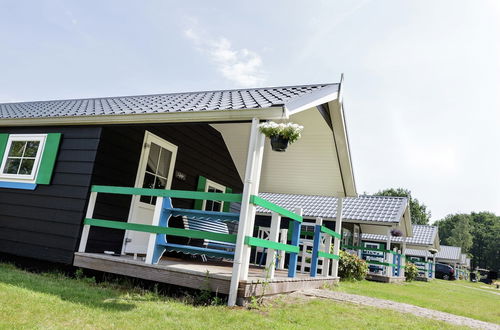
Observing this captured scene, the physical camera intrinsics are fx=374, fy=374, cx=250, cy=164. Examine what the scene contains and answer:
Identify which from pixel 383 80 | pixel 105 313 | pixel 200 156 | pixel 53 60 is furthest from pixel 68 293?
pixel 53 60

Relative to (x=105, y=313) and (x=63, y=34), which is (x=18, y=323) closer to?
(x=105, y=313)

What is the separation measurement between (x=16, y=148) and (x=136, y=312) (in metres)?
5.03

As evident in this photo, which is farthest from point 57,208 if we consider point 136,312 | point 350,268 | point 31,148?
point 350,268

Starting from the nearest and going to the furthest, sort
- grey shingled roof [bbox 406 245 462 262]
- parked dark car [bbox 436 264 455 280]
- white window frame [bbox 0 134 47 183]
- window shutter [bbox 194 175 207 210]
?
white window frame [bbox 0 134 47 183] < window shutter [bbox 194 175 207 210] < parked dark car [bbox 436 264 455 280] < grey shingled roof [bbox 406 245 462 262]

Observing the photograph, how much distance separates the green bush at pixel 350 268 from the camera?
1156 cm

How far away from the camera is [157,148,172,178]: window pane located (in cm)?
746

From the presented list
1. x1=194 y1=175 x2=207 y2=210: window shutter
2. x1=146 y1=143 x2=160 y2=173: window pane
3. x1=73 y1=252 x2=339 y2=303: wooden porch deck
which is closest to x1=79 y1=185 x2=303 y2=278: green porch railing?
x1=73 y1=252 x2=339 y2=303: wooden porch deck

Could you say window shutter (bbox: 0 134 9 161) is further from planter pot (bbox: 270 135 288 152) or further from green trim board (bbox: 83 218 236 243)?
planter pot (bbox: 270 135 288 152)

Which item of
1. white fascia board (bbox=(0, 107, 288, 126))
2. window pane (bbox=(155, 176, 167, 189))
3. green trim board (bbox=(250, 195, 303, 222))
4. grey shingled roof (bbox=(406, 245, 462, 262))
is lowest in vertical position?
green trim board (bbox=(250, 195, 303, 222))

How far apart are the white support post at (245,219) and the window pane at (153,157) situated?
3157 mm

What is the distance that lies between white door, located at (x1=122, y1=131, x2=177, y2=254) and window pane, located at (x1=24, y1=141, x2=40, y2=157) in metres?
1.91

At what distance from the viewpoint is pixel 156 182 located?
24.1ft

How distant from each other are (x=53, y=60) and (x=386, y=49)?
1088 cm

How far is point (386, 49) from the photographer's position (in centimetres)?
763
